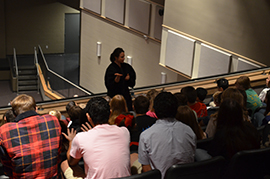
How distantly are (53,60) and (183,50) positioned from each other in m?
10.7

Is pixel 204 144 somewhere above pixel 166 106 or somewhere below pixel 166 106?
below

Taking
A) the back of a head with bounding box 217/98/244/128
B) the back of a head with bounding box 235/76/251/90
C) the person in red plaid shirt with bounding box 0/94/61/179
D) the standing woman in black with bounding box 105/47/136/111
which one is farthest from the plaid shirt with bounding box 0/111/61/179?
the back of a head with bounding box 235/76/251/90

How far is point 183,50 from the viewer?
33.0 feet

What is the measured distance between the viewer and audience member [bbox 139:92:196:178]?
280 cm

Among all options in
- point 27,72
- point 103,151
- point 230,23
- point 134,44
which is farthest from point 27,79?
point 103,151

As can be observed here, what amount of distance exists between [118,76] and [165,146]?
275 cm

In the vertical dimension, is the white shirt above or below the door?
below

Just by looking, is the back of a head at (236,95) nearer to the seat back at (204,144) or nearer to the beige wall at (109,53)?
the seat back at (204,144)

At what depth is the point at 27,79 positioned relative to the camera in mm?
17391

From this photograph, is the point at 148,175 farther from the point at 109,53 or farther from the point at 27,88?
the point at 27,88

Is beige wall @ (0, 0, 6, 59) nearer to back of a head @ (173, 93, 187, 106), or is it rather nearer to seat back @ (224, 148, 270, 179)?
back of a head @ (173, 93, 187, 106)

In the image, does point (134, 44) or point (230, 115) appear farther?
point (134, 44)

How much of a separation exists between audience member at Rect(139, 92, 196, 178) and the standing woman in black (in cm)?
265

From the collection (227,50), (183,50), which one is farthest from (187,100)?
(183,50)
